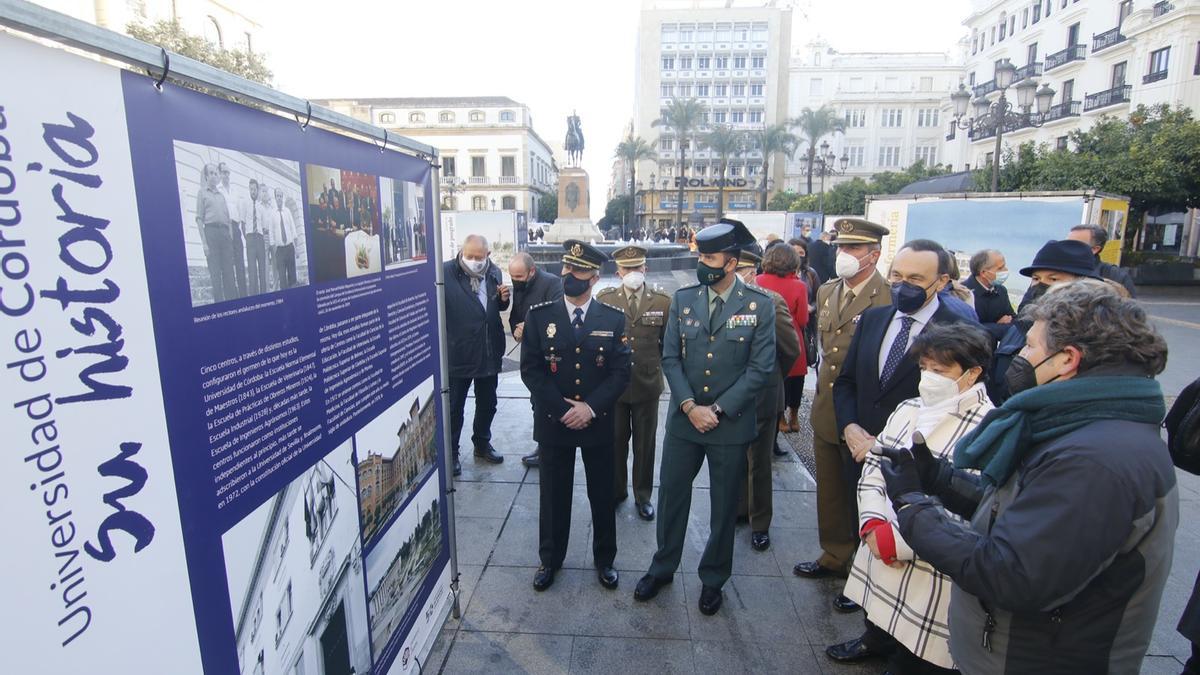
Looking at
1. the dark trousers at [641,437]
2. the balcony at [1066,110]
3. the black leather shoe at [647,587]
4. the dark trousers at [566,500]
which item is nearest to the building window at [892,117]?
the balcony at [1066,110]

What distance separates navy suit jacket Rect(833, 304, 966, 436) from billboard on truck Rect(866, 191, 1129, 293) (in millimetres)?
9861

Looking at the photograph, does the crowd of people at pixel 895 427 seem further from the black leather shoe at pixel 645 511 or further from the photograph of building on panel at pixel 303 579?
the photograph of building on panel at pixel 303 579

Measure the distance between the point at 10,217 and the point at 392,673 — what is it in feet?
7.58

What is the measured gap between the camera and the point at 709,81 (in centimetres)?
7581

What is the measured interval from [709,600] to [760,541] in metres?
0.89

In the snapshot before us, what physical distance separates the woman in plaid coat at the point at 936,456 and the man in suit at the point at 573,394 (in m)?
1.60

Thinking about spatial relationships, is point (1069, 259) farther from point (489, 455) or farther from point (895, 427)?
point (489, 455)

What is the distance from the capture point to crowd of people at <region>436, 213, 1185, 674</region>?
1.58 meters

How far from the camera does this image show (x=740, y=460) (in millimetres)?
3551

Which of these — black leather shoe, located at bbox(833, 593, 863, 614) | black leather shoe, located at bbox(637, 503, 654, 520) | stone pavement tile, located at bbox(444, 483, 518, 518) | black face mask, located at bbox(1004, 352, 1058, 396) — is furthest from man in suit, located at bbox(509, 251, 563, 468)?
black face mask, located at bbox(1004, 352, 1058, 396)

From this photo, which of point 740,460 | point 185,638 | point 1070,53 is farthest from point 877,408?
point 1070,53

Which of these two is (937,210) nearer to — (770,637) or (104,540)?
(770,637)

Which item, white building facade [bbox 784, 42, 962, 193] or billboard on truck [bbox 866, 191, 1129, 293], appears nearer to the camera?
billboard on truck [bbox 866, 191, 1129, 293]

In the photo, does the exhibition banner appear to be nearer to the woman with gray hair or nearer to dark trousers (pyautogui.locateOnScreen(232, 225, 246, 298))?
dark trousers (pyautogui.locateOnScreen(232, 225, 246, 298))
